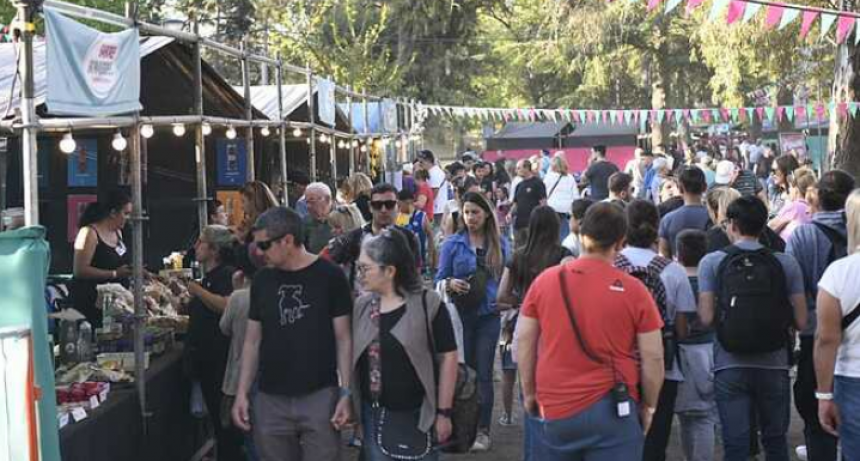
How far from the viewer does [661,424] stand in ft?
21.6

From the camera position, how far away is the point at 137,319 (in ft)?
23.7

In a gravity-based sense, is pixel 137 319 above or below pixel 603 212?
below

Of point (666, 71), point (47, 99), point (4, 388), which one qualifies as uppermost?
→ point (666, 71)

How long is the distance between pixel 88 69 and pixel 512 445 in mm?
4023

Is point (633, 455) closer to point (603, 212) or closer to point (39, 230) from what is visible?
point (603, 212)

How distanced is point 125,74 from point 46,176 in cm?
645

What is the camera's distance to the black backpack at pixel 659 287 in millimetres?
6145

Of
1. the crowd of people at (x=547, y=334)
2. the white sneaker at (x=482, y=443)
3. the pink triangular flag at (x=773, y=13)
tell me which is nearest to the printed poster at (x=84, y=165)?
the crowd of people at (x=547, y=334)

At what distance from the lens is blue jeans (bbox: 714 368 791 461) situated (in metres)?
6.21

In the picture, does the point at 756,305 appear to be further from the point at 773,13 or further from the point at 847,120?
the point at 847,120

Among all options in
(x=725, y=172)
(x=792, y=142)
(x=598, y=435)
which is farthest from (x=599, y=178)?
(x=792, y=142)

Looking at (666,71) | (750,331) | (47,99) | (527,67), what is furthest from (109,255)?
(527,67)

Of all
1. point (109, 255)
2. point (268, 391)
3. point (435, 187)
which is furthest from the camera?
point (435, 187)

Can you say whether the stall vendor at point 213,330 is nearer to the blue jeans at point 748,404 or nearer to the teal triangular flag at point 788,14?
the blue jeans at point 748,404
